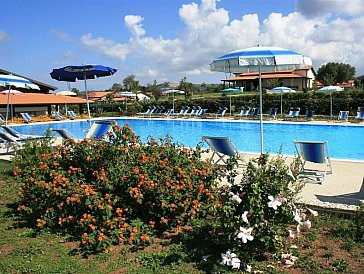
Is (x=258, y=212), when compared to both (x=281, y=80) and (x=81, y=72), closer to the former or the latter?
(x=81, y=72)

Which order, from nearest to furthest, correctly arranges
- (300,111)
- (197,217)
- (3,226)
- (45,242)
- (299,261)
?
(299,261) → (45,242) → (197,217) → (3,226) → (300,111)

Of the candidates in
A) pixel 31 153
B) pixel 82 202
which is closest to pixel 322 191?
pixel 82 202

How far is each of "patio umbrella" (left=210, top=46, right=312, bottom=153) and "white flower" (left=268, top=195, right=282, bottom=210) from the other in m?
4.93

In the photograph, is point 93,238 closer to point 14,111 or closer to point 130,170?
point 130,170

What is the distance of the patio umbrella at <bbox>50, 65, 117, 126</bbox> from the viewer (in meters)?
15.2

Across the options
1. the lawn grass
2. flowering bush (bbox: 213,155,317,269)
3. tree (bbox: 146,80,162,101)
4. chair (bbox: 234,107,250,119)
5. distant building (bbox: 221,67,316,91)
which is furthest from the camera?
tree (bbox: 146,80,162,101)

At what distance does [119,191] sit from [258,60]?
15.2 feet

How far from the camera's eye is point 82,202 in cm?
446

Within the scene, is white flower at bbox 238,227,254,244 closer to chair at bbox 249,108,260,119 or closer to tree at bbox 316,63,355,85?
chair at bbox 249,108,260,119

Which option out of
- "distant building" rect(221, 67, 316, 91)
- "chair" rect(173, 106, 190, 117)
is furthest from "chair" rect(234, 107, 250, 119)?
"distant building" rect(221, 67, 316, 91)

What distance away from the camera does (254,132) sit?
1973cm

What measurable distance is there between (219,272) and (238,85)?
5325 centimetres

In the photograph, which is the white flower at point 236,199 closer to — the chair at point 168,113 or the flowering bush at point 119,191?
the flowering bush at point 119,191

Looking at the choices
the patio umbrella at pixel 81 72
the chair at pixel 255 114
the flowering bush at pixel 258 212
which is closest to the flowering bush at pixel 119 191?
the flowering bush at pixel 258 212
